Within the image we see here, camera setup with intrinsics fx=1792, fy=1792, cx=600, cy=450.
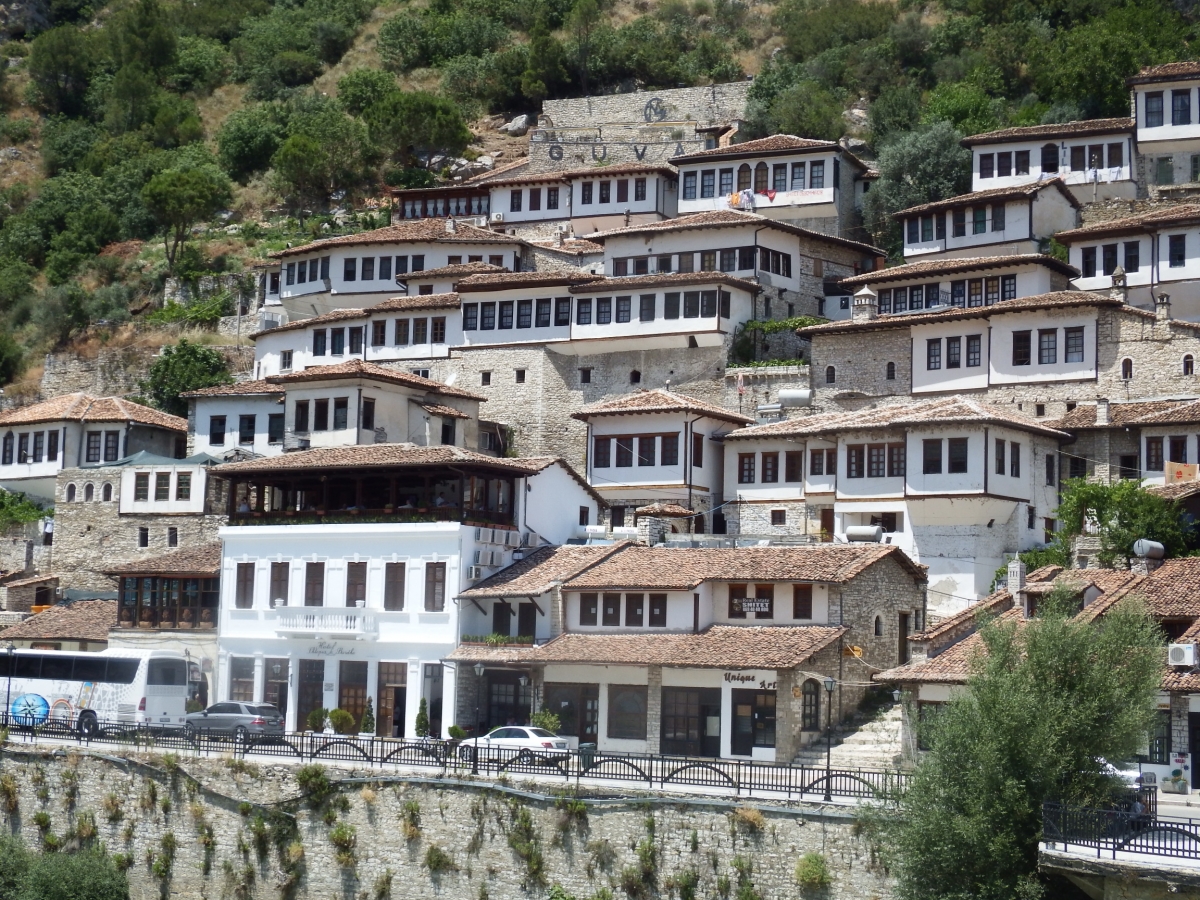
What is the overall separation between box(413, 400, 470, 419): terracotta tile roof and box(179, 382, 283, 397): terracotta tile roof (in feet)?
25.7

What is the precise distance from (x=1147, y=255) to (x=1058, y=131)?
412 inches

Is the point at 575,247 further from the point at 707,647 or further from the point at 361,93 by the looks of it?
the point at 361,93

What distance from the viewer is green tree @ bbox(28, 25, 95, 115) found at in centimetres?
11781

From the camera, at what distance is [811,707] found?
141 feet

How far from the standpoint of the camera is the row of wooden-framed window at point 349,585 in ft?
161

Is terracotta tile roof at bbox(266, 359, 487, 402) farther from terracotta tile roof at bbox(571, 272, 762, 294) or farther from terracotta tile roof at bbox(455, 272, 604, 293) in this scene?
terracotta tile roof at bbox(571, 272, 762, 294)

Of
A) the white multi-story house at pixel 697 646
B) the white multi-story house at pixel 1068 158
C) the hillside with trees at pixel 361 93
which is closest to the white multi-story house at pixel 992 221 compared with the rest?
the white multi-story house at pixel 1068 158

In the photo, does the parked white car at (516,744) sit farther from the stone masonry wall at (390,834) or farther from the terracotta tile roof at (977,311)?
the terracotta tile roof at (977,311)

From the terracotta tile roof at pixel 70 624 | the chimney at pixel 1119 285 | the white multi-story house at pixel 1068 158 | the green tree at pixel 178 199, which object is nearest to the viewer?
the terracotta tile roof at pixel 70 624

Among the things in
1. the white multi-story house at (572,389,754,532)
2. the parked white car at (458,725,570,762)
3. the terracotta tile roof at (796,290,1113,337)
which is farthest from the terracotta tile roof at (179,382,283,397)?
the parked white car at (458,725,570,762)

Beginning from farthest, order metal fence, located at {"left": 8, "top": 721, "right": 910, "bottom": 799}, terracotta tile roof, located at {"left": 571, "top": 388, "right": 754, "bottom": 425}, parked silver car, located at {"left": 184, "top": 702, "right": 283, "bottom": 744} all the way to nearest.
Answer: terracotta tile roof, located at {"left": 571, "top": 388, "right": 754, "bottom": 425}
parked silver car, located at {"left": 184, "top": 702, "right": 283, "bottom": 744}
metal fence, located at {"left": 8, "top": 721, "right": 910, "bottom": 799}

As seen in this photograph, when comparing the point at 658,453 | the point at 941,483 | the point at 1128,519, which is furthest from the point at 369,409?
the point at 1128,519

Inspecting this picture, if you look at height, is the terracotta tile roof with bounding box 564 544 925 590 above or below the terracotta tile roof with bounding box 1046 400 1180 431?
below

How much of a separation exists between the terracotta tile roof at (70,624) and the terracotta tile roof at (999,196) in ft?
106
